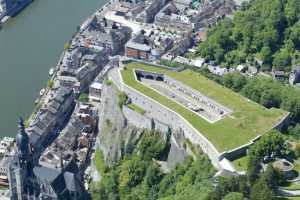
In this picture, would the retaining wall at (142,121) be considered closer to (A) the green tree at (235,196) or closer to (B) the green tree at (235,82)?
(B) the green tree at (235,82)

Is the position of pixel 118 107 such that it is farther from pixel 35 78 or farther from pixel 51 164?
pixel 35 78

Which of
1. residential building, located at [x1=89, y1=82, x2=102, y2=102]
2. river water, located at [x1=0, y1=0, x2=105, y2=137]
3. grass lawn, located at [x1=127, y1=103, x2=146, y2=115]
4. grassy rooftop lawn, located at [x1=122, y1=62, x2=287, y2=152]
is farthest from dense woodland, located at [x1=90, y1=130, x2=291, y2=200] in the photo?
river water, located at [x1=0, y1=0, x2=105, y2=137]

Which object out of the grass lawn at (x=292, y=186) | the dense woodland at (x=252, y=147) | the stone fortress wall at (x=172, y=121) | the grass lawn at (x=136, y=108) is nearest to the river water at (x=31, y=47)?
the stone fortress wall at (x=172, y=121)

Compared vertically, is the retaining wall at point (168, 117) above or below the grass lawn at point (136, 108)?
above

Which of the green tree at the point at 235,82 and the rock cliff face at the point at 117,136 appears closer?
the rock cliff face at the point at 117,136

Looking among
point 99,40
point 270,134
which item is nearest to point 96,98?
point 99,40

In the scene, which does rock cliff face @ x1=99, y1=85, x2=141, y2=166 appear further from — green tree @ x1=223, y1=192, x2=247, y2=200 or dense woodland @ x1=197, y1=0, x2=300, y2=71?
green tree @ x1=223, y1=192, x2=247, y2=200
